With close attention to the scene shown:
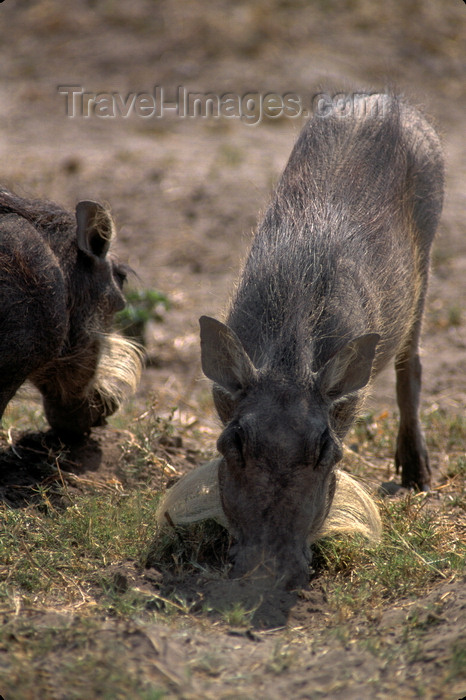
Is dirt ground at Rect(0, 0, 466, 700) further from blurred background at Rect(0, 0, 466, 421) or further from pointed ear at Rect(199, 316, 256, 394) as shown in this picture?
pointed ear at Rect(199, 316, 256, 394)

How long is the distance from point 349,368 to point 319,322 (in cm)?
24

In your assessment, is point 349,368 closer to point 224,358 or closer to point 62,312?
point 224,358

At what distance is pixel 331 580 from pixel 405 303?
5.05 ft

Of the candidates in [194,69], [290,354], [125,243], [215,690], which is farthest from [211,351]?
[194,69]

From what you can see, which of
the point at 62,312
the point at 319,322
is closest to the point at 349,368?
the point at 319,322

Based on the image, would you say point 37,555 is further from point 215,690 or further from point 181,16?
point 181,16

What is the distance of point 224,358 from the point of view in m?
3.33

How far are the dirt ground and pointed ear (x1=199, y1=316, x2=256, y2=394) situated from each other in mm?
475

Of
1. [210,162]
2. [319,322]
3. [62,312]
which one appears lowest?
[210,162]

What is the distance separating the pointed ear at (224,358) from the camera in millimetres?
3230

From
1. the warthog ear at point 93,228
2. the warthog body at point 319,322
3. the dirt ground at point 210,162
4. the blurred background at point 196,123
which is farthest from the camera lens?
the blurred background at point 196,123

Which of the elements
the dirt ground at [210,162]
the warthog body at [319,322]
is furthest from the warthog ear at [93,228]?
the warthog body at [319,322]

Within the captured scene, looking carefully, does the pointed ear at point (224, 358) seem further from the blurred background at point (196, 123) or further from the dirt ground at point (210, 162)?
the blurred background at point (196, 123)

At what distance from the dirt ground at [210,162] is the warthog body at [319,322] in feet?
1.11
